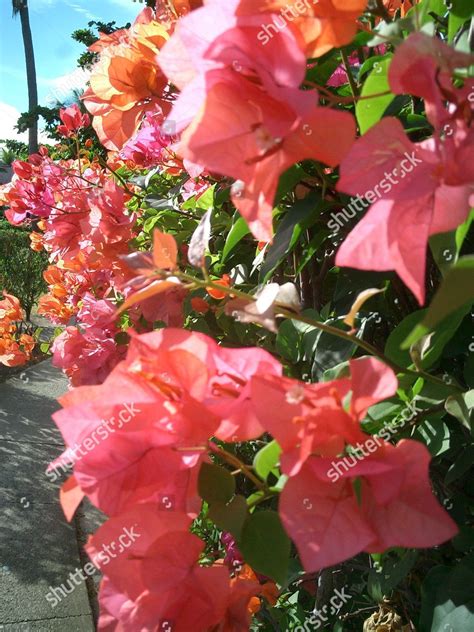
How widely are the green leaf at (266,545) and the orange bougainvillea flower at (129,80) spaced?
494 mm

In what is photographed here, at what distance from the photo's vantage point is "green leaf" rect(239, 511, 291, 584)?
0.48 metres

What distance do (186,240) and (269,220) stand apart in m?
1.08

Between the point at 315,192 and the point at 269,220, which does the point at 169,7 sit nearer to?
the point at 315,192

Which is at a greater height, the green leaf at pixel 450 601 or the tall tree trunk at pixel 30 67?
the tall tree trunk at pixel 30 67

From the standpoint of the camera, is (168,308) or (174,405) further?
(168,308)

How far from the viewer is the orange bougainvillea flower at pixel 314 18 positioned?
381mm

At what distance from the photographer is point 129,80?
0.74 meters

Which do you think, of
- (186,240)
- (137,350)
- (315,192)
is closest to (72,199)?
(186,240)

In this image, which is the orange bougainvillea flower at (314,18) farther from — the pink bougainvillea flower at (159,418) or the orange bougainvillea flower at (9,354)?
the orange bougainvillea flower at (9,354)

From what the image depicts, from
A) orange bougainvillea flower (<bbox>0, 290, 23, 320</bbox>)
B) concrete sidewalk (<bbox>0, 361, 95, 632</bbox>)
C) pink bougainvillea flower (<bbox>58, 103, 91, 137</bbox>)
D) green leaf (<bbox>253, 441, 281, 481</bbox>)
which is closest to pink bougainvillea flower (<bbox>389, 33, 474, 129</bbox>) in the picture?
green leaf (<bbox>253, 441, 281, 481</bbox>)

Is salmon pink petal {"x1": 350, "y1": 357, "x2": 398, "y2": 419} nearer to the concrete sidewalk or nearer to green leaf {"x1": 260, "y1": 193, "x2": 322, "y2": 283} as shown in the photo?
green leaf {"x1": 260, "y1": 193, "x2": 322, "y2": 283}

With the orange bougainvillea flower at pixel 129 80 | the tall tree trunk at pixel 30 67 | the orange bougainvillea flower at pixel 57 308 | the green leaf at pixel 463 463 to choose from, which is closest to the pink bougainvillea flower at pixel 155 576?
the green leaf at pixel 463 463

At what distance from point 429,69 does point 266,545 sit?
0.35 m

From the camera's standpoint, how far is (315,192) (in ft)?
2.43
